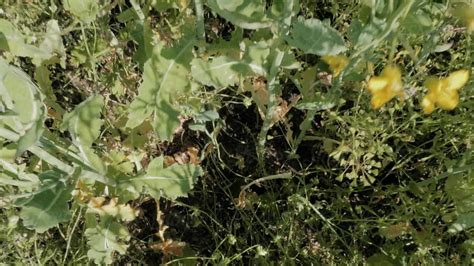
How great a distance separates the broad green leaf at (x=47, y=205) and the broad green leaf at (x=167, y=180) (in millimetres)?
256

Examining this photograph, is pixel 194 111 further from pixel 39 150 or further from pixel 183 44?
pixel 39 150

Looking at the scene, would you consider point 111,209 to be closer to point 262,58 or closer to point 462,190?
point 262,58

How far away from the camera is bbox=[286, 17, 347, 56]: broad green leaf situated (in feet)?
4.46

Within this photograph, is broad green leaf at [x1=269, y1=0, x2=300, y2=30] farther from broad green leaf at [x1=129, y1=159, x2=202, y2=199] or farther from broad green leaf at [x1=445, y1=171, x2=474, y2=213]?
broad green leaf at [x1=445, y1=171, x2=474, y2=213]

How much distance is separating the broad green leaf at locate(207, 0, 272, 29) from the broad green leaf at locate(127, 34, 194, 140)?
0.75 feet

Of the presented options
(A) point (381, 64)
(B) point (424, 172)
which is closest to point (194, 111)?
(A) point (381, 64)

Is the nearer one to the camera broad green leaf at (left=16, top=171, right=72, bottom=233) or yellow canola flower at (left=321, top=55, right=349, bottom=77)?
broad green leaf at (left=16, top=171, right=72, bottom=233)

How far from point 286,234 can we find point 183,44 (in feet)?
2.84

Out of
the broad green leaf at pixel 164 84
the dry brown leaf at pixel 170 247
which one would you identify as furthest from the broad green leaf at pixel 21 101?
the dry brown leaf at pixel 170 247

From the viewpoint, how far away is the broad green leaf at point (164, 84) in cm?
153

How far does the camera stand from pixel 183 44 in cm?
158

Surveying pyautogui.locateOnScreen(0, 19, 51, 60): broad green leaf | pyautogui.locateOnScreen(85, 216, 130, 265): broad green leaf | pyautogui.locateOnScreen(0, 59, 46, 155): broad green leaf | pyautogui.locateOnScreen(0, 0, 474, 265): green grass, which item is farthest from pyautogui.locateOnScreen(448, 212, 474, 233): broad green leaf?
pyautogui.locateOnScreen(0, 19, 51, 60): broad green leaf

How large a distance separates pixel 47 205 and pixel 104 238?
0.42 metres

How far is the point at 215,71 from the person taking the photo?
1541mm
